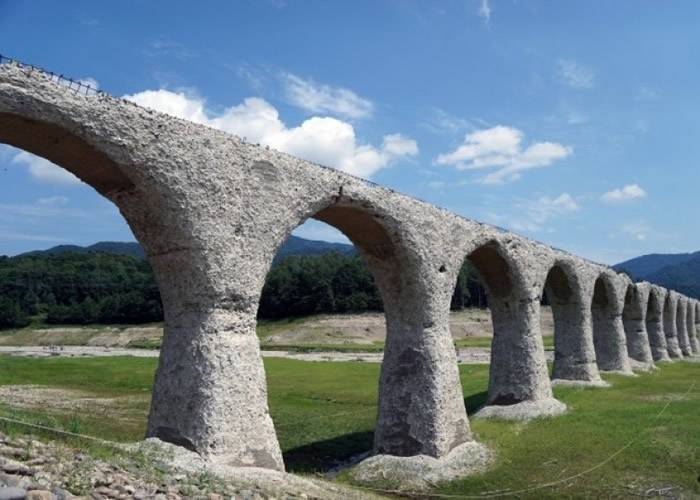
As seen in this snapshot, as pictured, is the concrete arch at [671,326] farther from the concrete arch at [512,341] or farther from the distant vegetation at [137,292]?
the distant vegetation at [137,292]

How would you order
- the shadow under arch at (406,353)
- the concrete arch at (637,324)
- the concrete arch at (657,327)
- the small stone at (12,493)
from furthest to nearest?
the concrete arch at (657,327), the concrete arch at (637,324), the shadow under arch at (406,353), the small stone at (12,493)

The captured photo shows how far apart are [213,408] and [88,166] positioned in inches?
151

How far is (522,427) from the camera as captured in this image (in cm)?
1611

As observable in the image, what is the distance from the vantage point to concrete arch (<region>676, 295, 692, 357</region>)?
139 feet

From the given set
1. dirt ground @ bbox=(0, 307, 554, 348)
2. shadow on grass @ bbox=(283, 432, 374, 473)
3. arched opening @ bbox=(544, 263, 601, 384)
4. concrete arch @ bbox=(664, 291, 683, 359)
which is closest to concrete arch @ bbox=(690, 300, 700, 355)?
concrete arch @ bbox=(664, 291, 683, 359)

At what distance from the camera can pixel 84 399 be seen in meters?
22.3

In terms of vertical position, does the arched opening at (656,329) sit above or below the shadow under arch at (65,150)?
below

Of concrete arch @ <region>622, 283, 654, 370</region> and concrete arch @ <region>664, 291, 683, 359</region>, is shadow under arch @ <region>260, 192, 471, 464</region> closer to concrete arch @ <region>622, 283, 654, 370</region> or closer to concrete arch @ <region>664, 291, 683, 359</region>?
concrete arch @ <region>622, 283, 654, 370</region>

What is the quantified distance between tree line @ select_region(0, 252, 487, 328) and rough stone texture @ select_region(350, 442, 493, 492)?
Answer: 183ft

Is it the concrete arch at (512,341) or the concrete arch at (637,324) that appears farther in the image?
the concrete arch at (637,324)

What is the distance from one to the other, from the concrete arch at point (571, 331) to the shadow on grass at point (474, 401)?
306 centimetres

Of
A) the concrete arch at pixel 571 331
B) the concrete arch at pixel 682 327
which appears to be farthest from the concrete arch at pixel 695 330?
the concrete arch at pixel 571 331

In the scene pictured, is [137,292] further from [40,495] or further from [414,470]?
[40,495]

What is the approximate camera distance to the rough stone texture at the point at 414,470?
1220 cm
